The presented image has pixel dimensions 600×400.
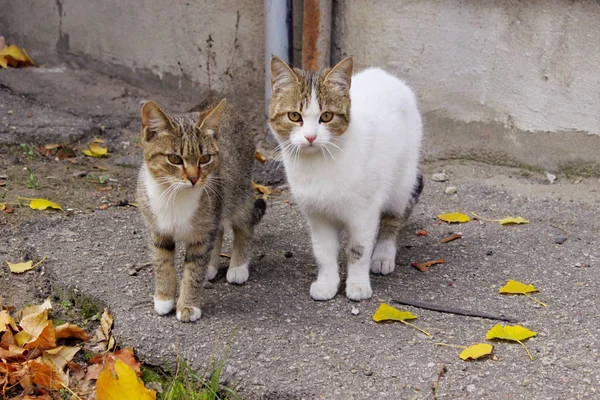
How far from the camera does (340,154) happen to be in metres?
3.50

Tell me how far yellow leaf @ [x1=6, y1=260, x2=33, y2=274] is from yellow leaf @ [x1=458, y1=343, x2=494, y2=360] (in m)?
2.23

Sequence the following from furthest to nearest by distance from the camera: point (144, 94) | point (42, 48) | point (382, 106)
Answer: point (42, 48) < point (144, 94) < point (382, 106)

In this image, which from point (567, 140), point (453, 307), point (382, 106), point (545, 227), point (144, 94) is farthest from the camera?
point (144, 94)

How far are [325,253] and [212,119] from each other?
0.92 m

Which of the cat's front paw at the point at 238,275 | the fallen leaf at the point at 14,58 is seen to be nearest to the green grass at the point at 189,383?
the cat's front paw at the point at 238,275

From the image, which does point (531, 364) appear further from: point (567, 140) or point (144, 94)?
point (144, 94)

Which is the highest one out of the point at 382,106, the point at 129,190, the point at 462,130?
the point at 382,106

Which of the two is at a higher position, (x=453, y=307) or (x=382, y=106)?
(x=382, y=106)

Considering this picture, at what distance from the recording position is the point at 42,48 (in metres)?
6.98

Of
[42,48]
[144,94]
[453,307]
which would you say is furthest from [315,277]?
[42,48]

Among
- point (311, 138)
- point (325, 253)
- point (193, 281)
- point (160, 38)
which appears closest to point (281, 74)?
point (311, 138)

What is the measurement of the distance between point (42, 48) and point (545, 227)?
4.87m

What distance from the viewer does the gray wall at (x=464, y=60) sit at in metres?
4.89

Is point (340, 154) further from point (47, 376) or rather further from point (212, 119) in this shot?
point (47, 376)
